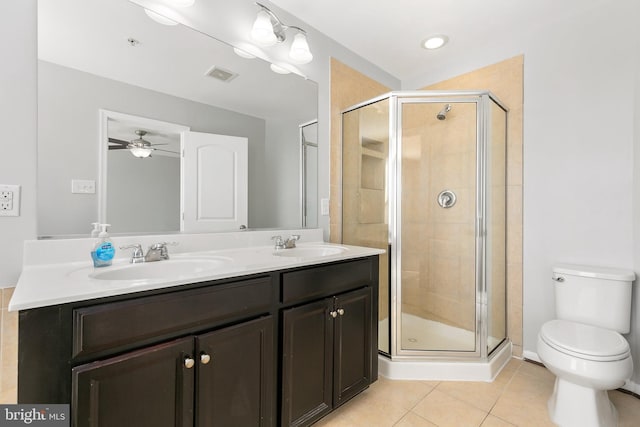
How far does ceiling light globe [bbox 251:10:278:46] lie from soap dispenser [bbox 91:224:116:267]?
4.52ft

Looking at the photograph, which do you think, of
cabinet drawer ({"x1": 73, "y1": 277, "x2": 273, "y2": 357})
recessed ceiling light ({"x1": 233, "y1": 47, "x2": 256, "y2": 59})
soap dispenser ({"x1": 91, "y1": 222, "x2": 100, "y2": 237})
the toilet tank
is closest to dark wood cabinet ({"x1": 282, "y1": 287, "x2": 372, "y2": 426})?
cabinet drawer ({"x1": 73, "y1": 277, "x2": 273, "y2": 357})

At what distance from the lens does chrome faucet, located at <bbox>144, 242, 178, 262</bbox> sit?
51.5 inches

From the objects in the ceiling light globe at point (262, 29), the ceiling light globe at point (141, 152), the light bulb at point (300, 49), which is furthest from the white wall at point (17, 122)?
the light bulb at point (300, 49)

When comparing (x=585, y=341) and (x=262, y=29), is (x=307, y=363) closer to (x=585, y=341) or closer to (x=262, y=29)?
(x=585, y=341)

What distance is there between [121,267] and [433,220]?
205 cm

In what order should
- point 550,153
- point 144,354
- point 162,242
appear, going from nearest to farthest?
point 144,354 → point 162,242 → point 550,153

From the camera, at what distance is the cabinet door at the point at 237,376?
40.4 inches

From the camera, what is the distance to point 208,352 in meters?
1.03

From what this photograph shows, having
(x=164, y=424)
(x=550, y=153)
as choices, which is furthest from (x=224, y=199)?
(x=550, y=153)

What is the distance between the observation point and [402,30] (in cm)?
216

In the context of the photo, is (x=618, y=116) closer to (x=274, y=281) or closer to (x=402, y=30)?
(x=402, y=30)

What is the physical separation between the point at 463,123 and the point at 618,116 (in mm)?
846

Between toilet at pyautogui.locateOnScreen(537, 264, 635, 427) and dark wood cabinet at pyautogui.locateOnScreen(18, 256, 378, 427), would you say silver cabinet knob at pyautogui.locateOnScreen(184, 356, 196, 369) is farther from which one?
toilet at pyautogui.locateOnScreen(537, 264, 635, 427)

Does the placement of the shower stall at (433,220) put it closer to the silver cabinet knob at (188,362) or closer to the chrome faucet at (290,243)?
the chrome faucet at (290,243)
